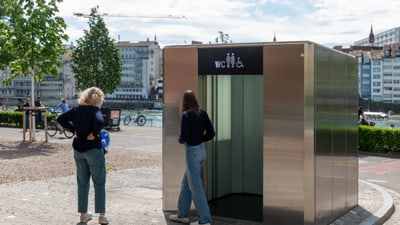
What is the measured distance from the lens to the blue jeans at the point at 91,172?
6.98 m

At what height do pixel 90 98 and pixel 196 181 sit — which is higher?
pixel 90 98

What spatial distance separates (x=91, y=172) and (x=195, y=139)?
1.34 m

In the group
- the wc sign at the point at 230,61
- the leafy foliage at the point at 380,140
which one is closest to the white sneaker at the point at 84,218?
the wc sign at the point at 230,61

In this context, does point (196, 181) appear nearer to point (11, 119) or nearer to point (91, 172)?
point (91, 172)

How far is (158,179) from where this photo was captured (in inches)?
→ 460

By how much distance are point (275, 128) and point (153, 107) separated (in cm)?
13400

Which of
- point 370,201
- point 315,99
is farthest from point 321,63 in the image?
point 370,201

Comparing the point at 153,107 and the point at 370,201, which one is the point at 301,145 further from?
the point at 153,107

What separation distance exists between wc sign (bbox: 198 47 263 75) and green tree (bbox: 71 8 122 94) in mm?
65662

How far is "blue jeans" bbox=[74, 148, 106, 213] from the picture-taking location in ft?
22.9

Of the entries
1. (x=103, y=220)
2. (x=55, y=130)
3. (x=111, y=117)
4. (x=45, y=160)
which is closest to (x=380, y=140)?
(x=45, y=160)

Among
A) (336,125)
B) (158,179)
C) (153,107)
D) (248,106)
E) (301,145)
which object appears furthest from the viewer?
(153,107)

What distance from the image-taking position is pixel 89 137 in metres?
6.89

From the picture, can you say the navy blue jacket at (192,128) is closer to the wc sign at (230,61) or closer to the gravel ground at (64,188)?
the wc sign at (230,61)
